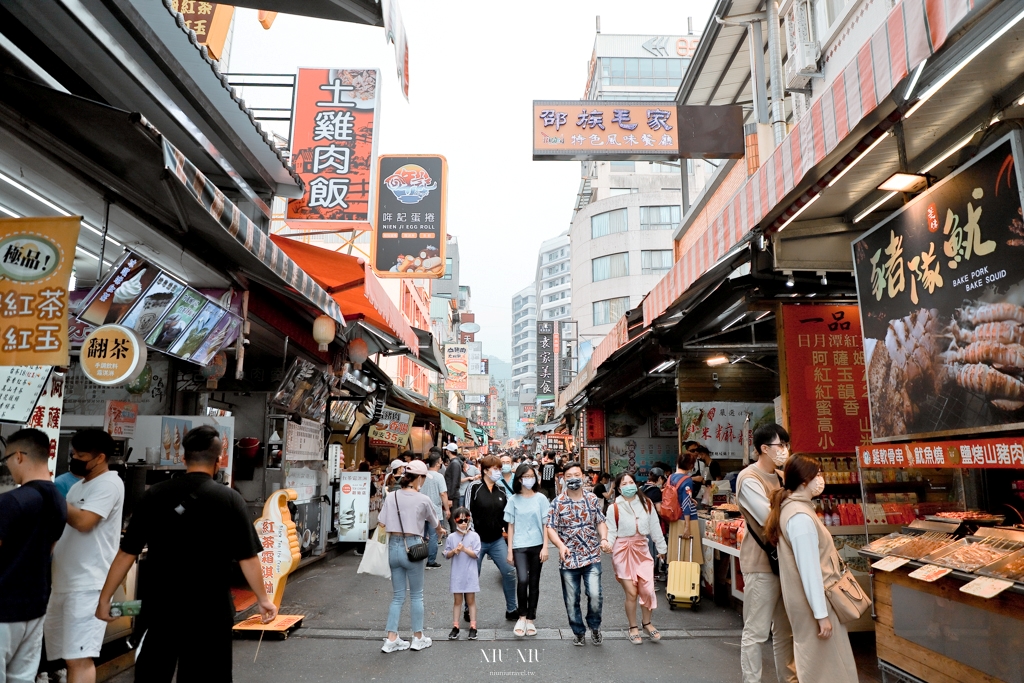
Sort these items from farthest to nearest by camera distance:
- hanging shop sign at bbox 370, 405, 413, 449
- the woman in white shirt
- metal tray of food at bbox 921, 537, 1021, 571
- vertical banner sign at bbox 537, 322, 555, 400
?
1. vertical banner sign at bbox 537, 322, 555, 400
2. hanging shop sign at bbox 370, 405, 413, 449
3. the woman in white shirt
4. metal tray of food at bbox 921, 537, 1021, 571

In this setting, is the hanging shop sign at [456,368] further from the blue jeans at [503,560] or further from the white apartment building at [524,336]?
the white apartment building at [524,336]

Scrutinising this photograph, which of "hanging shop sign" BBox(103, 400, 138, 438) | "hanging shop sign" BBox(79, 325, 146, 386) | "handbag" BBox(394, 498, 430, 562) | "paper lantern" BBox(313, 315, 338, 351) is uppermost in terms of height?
"paper lantern" BBox(313, 315, 338, 351)

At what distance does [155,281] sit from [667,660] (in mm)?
5759

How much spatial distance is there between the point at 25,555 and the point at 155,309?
2.29 metres

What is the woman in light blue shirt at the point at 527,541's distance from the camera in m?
7.47

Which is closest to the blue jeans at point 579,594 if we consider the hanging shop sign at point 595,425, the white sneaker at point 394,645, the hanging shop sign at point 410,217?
the white sneaker at point 394,645

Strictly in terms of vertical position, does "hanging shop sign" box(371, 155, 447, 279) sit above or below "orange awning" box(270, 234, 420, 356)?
above

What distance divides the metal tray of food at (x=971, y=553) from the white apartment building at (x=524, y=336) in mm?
129049

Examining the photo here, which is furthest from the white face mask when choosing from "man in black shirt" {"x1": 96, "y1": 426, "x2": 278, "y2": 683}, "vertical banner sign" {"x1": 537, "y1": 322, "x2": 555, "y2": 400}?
"vertical banner sign" {"x1": 537, "y1": 322, "x2": 555, "y2": 400}

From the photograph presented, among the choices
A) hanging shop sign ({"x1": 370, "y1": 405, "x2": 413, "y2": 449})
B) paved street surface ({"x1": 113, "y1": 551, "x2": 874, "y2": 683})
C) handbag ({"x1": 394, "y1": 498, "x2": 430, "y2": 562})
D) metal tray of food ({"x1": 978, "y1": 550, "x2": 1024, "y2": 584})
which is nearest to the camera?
metal tray of food ({"x1": 978, "y1": 550, "x2": 1024, "y2": 584})

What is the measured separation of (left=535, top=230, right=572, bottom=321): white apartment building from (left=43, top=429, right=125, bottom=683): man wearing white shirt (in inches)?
4071

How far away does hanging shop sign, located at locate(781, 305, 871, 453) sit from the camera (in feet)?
24.1

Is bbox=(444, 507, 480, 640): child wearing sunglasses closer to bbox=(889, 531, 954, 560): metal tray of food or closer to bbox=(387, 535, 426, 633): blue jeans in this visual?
bbox=(387, 535, 426, 633): blue jeans

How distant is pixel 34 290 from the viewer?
4.05m
